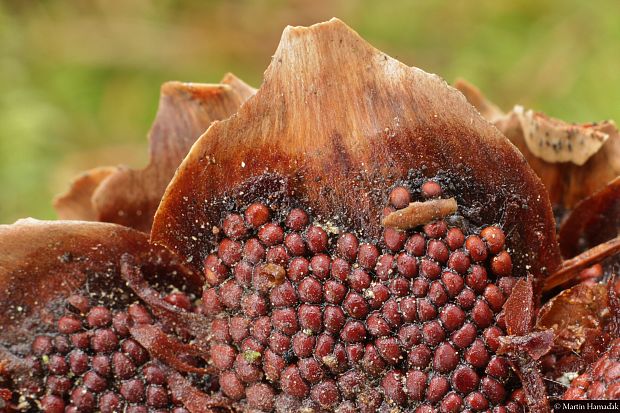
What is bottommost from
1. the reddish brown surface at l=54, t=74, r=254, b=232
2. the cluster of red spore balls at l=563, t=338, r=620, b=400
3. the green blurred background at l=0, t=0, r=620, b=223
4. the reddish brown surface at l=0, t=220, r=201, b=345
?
the cluster of red spore balls at l=563, t=338, r=620, b=400

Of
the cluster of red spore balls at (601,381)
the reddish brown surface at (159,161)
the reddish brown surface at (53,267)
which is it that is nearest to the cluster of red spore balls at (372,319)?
the cluster of red spore balls at (601,381)

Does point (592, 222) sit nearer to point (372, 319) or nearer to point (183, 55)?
point (372, 319)

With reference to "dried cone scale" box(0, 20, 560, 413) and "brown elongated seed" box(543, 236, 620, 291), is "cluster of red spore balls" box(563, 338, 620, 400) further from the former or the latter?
"brown elongated seed" box(543, 236, 620, 291)

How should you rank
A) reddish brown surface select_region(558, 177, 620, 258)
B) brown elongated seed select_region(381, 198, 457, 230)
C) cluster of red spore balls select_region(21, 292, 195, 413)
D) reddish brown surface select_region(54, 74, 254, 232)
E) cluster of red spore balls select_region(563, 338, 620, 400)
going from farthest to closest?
Result: reddish brown surface select_region(54, 74, 254, 232)
reddish brown surface select_region(558, 177, 620, 258)
cluster of red spore balls select_region(21, 292, 195, 413)
brown elongated seed select_region(381, 198, 457, 230)
cluster of red spore balls select_region(563, 338, 620, 400)

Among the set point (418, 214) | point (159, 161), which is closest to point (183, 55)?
point (159, 161)

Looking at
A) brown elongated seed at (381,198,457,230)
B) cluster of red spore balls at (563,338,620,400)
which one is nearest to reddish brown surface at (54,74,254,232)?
brown elongated seed at (381,198,457,230)

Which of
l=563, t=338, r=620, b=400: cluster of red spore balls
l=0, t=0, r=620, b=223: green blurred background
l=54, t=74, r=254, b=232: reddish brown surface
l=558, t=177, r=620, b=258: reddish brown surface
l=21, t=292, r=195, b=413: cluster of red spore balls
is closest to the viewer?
l=563, t=338, r=620, b=400: cluster of red spore balls

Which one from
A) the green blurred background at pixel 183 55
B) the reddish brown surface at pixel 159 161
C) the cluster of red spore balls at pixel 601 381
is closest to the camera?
the cluster of red spore balls at pixel 601 381

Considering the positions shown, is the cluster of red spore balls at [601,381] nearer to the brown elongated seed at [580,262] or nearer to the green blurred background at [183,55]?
the brown elongated seed at [580,262]

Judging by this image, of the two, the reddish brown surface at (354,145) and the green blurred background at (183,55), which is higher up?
the green blurred background at (183,55)
